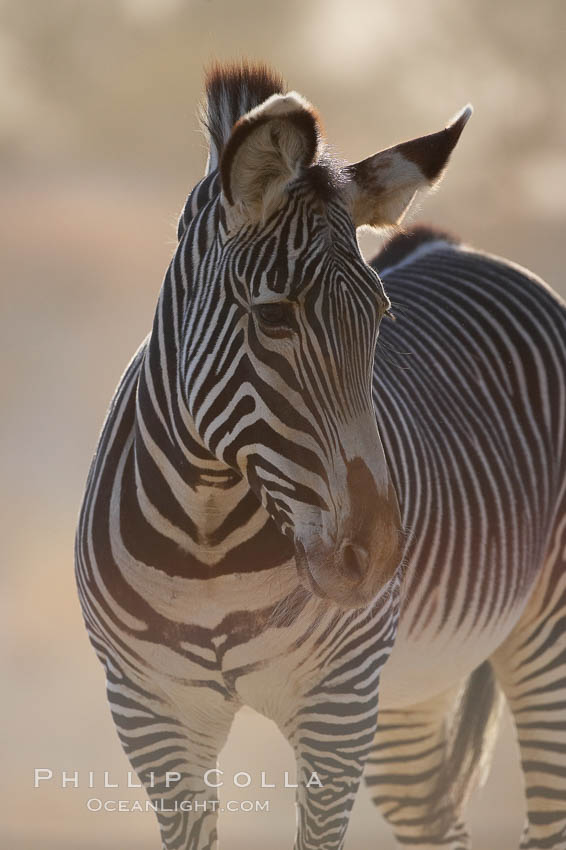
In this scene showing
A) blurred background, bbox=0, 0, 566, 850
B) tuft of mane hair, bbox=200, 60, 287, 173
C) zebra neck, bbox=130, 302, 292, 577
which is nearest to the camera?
zebra neck, bbox=130, 302, 292, 577

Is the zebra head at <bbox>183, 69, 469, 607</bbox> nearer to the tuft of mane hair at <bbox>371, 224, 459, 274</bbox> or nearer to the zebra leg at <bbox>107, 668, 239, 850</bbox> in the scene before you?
the zebra leg at <bbox>107, 668, 239, 850</bbox>

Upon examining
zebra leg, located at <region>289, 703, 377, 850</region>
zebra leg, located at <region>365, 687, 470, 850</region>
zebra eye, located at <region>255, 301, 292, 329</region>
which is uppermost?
zebra eye, located at <region>255, 301, 292, 329</region>

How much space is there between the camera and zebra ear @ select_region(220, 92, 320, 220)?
7.27 feet

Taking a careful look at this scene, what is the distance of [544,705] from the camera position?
3830 millimetres

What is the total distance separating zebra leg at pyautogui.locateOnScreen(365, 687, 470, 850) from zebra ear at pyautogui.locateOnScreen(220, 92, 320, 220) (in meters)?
2.62

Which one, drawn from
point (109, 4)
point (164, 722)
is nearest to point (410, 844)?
point (164, 722)

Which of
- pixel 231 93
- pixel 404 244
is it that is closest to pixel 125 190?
pixel 404 244

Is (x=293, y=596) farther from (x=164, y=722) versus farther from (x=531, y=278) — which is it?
(x=531, y=278)

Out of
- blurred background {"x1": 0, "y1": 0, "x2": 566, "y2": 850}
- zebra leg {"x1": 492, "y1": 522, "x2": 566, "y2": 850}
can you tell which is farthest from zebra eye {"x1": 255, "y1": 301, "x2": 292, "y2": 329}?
blurred background {"x1": 0, "y1": 0, "x2": 566, "y2": 850}

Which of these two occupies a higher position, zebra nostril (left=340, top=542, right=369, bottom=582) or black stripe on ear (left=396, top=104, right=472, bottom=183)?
black stripe on ear (left=396, top=104, right=472, bottom=183)

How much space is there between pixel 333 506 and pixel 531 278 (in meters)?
2.30

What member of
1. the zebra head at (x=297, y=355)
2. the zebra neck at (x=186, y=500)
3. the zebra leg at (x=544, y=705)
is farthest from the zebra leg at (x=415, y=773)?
the zebra head at (x=297, y=355)

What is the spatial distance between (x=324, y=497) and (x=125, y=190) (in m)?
13.4

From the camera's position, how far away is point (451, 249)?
4.45 m
